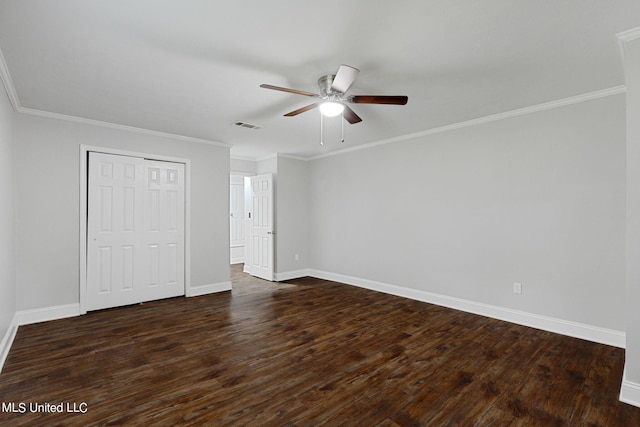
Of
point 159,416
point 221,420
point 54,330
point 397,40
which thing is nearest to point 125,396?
point 159,416

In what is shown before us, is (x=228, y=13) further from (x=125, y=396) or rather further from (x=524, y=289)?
(x=524, y=289)

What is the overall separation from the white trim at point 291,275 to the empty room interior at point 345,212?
1.22 ft

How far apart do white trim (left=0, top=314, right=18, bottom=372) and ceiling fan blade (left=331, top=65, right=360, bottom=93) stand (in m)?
3.60

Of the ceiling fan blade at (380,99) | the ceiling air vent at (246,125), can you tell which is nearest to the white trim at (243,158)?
the ceiling air vent at (246,125)

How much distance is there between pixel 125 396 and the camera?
215cm

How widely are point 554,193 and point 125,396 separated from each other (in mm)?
4382

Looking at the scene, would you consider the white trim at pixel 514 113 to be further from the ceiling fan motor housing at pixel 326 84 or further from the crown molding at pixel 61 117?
the crown molding at pixel 61 117

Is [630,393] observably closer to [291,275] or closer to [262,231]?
[291,275]

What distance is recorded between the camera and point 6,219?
2.94 metres

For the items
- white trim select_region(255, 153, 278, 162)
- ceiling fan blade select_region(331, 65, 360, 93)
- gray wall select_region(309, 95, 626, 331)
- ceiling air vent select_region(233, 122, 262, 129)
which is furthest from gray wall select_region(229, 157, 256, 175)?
ceiling fan blade select_region(331, 65, 360, 93)

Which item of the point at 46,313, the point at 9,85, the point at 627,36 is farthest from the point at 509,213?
the point at 46,313

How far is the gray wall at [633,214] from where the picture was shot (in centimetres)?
208

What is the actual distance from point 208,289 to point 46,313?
197 cm

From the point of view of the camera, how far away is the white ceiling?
186cm
